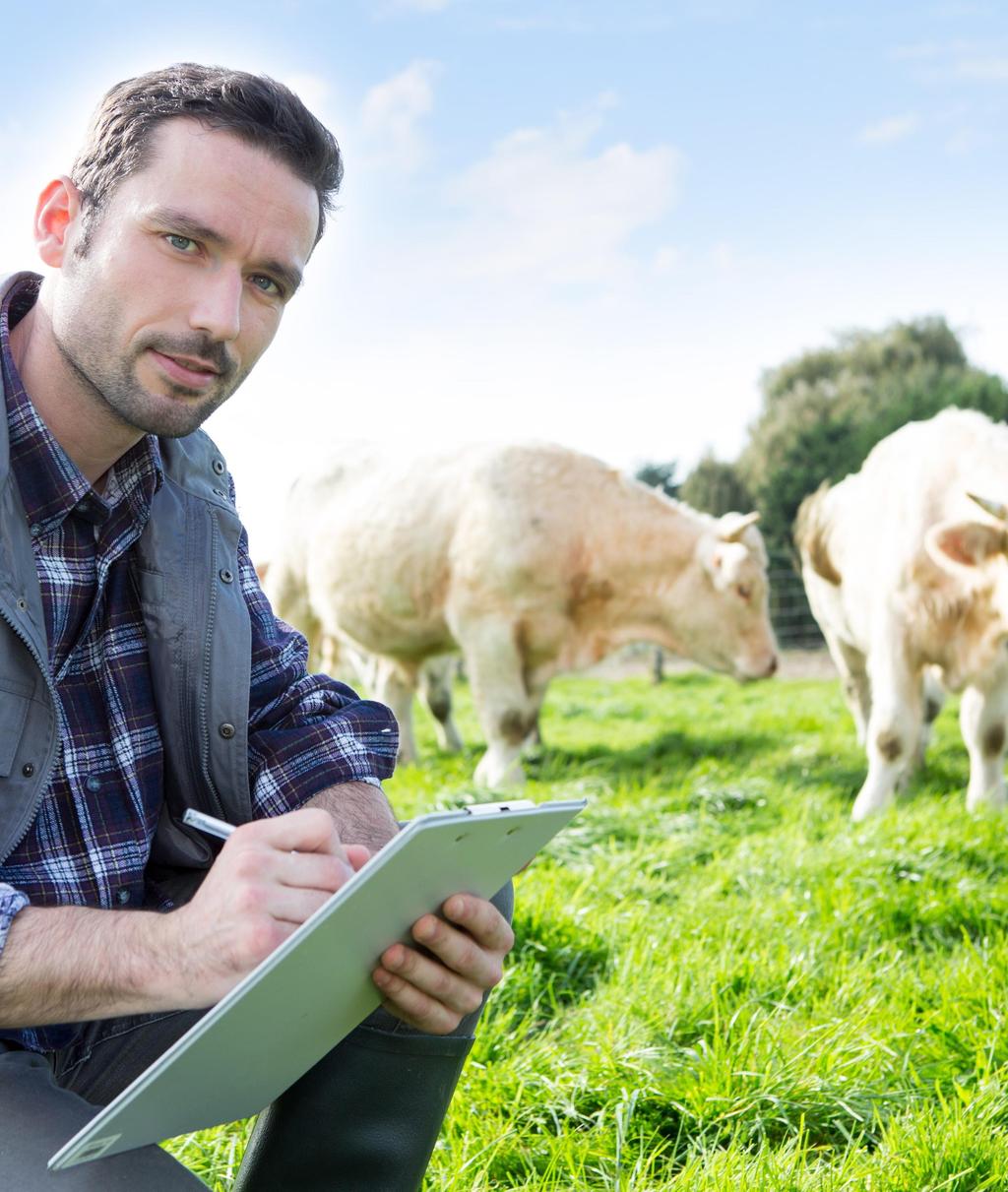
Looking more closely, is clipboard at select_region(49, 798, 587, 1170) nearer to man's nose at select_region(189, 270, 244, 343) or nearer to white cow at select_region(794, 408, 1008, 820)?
man's nose at select_region(189, 270, 244, 343)

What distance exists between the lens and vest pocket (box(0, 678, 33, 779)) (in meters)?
1.83

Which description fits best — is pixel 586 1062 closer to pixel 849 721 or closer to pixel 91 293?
pixel 91 293

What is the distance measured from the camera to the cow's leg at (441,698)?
10078mm

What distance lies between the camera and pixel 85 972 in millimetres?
1544

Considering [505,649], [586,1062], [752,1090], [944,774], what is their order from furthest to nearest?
1. [505,649]
2. [944,774]
3. [586,1062]
4. [752,1090]

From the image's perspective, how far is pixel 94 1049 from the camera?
200cm

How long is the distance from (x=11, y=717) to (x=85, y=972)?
45 centimetres

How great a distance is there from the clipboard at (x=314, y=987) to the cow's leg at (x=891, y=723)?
485 centimetres

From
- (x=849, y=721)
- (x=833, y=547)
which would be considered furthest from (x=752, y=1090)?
(x=849, y=721)

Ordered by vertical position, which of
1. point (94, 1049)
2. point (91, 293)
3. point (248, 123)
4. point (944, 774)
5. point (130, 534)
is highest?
point (248, 123)

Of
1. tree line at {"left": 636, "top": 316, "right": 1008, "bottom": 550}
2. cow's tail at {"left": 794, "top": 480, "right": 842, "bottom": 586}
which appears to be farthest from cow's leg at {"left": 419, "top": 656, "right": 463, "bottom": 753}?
tree line at {"left": 636, "top": 316, "right": 1008, "bottom": 550}

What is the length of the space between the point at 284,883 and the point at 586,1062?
155 centimetres

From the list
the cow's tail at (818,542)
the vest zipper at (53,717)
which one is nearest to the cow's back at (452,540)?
the cow's tail at (818,542)

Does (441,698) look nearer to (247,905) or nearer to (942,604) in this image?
(942,604)
